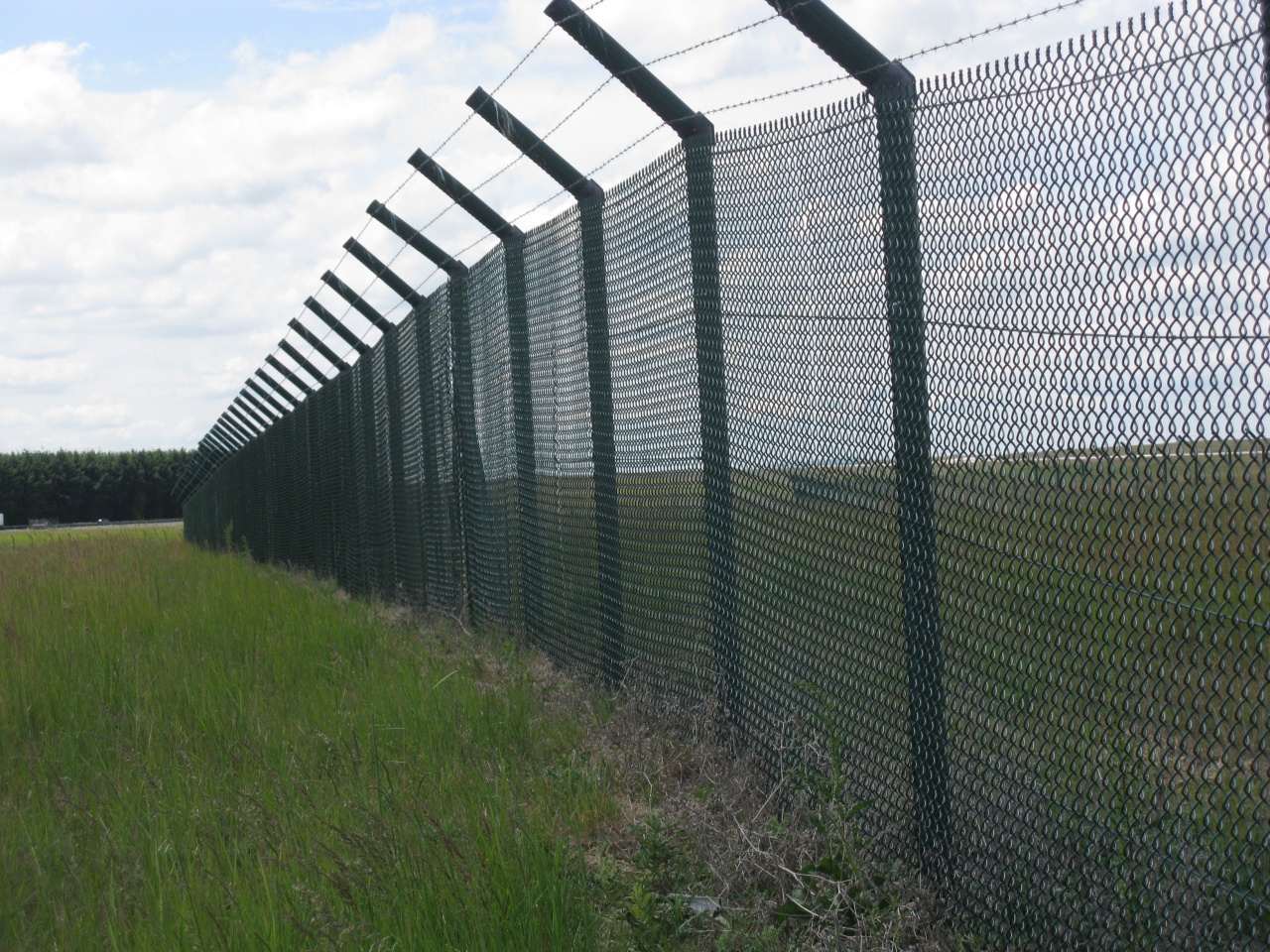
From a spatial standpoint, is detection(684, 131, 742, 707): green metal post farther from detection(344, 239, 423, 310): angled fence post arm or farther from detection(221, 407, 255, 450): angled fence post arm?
detection(221, 407, 255, 450): angled fence post arm

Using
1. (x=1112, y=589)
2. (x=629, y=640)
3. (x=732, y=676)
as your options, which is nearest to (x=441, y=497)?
(x=629, y=640)

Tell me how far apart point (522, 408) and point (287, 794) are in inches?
98.5

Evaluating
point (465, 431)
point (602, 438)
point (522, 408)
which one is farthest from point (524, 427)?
point (465, 431)

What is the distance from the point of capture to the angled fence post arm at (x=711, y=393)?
11.6 feet

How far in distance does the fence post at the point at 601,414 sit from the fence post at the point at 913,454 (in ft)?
6.15

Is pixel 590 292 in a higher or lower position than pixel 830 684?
higher

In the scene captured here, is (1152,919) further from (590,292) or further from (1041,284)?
(590,292)

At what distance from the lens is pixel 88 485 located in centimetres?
6844

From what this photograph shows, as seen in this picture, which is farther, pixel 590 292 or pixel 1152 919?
pixel 590 292

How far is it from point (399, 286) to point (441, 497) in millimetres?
1551

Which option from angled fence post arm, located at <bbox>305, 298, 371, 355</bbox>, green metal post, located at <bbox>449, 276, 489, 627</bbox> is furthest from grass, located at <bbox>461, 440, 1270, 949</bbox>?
angled fence post arm, located at <bbox>305, 298, 371, 355</bbox>

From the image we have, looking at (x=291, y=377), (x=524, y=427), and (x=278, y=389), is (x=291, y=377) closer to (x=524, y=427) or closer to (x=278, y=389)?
(x=278, y=389)

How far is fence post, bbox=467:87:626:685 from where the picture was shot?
450 centimetres

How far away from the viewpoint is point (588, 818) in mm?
3188
